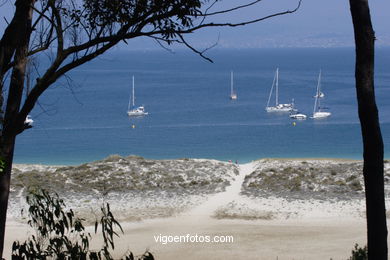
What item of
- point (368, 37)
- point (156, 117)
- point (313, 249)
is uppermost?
point (156, 117)

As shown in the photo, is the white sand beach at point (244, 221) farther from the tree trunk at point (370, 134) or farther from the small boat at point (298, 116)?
the small boat at point (298, 116)

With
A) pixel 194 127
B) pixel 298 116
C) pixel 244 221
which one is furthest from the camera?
pixel 298 116

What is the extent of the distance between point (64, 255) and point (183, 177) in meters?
15.5

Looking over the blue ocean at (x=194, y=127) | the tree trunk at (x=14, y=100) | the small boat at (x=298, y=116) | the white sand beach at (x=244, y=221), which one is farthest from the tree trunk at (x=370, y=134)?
the small boat at (x=298, y=116)

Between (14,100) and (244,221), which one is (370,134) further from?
(244,221)

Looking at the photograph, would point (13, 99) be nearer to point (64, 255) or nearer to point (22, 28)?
point (22, 28)

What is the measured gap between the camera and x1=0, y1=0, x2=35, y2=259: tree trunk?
5.75 m

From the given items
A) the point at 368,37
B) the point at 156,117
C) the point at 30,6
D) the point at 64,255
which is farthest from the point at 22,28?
the point at 156,117

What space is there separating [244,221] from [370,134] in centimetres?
1119

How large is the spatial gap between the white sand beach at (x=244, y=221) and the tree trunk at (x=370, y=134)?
815 centimetres

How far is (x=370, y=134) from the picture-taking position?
597 centimetres

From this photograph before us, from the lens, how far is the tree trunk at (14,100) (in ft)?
18.9

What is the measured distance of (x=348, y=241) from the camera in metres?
15.0

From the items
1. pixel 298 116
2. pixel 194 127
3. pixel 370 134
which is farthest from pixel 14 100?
pixel 298 116
